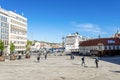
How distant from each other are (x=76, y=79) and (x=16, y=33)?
102m

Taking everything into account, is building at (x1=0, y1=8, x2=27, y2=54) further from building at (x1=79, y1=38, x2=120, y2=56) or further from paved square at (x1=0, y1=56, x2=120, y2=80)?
paved square at (x1=0, y1=56, x2=120, y2=80)

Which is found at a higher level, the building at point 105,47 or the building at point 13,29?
the building at point 13,29

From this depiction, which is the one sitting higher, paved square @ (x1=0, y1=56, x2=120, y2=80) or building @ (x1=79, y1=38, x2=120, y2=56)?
building @ (x1=79, y1=38, x2=120, y2=56)

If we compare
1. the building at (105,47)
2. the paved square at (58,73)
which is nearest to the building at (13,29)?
the building at (105,47)

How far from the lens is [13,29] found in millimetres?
122750

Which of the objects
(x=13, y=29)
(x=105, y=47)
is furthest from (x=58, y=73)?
(x=13, y=29)

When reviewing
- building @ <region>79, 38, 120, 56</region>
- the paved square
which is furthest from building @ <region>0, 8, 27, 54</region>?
the paved square

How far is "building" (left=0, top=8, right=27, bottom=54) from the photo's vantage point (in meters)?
109

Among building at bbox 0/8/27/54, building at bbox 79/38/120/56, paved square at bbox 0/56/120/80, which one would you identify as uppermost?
building at bbox 0/8/27/54

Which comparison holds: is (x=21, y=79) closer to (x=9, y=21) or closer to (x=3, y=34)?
(x=3, y=34)

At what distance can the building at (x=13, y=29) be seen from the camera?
356 ft

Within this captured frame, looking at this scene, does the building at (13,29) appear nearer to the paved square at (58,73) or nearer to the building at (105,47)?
the building at (105,47)

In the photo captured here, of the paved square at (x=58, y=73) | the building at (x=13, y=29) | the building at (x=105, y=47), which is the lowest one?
the paved square at (x=58, y=73)

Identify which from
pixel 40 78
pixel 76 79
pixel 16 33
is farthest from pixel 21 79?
pixel 16 33
